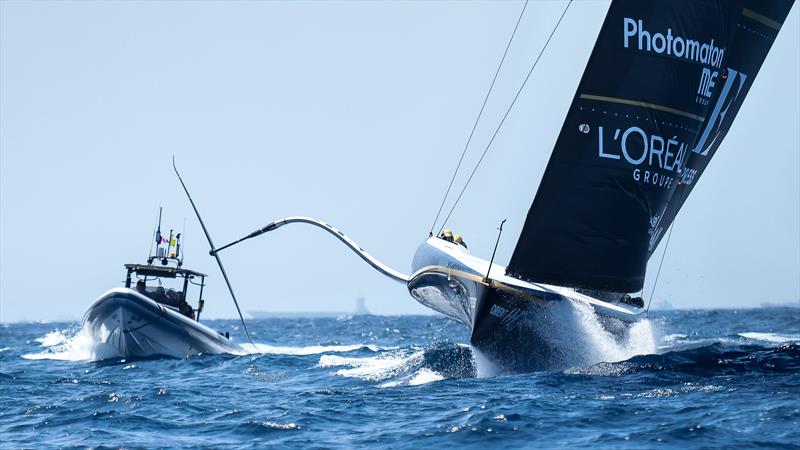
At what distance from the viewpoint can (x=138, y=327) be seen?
24.2 metres

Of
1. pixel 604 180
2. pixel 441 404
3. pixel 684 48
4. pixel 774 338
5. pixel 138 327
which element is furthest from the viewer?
pixel 774 338

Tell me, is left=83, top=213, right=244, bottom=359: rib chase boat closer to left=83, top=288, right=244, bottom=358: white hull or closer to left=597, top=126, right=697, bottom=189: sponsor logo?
left=83, top=288, right=244, bottom=358: white hull

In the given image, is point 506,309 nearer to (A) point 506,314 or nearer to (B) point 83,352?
(A) point 506,314

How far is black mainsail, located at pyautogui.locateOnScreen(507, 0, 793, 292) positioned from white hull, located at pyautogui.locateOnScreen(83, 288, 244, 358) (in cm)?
1103

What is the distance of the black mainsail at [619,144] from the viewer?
1650cm

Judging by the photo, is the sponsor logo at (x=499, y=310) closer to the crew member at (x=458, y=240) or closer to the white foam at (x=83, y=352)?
the crew member at (x=458, y=240)

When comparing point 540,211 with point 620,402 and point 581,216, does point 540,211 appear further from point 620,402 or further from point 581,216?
point 620,402

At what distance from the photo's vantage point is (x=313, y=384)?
1766cm

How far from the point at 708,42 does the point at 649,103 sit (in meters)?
1.74

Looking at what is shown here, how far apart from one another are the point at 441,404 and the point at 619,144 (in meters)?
5.87

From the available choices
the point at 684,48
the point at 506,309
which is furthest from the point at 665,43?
the point at 506,309

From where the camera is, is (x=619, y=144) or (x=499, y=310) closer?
(x=499, y=310)

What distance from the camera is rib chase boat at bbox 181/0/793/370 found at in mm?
16453

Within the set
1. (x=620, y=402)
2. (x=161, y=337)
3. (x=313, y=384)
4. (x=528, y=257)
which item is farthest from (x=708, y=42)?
(x=161, y=337)
